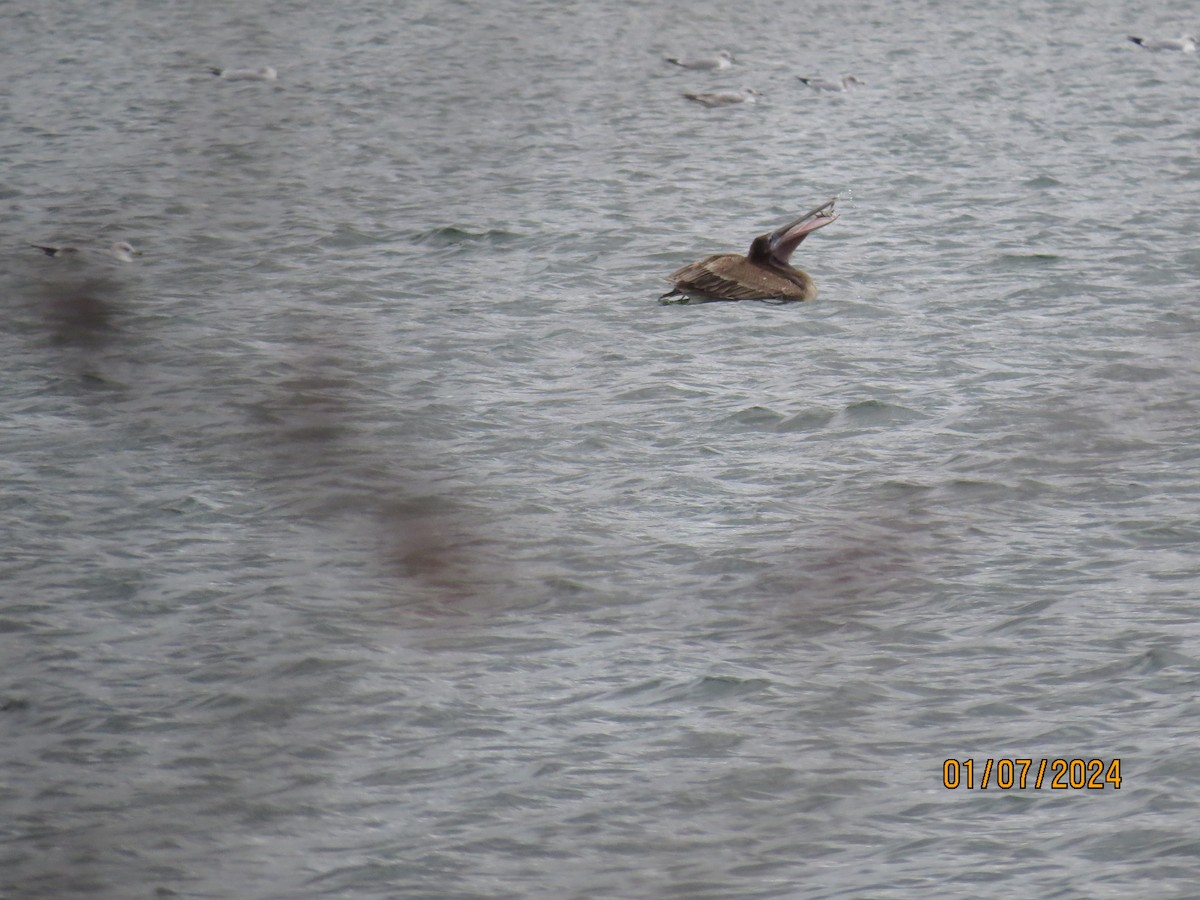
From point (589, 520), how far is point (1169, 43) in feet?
52.3

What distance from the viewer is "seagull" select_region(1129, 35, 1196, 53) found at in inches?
843

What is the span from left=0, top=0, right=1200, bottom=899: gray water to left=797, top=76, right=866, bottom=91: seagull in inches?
119

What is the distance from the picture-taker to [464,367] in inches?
411

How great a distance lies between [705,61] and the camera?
21281 millimetres

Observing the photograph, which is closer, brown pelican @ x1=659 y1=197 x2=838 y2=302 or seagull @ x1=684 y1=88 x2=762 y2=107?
brown pelican @ x1=659 y1=197 x2=838 y2=302

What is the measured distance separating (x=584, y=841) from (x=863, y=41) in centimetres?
1882

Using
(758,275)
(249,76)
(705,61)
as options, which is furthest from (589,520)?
(705,61)

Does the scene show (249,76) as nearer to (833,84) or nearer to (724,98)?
(724,98)

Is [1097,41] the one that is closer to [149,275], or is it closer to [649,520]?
[149,275]

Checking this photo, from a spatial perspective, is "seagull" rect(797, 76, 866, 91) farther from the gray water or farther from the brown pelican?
the brown pelican

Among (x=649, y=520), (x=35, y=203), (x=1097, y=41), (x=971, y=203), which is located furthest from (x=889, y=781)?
(x=1097, y=41)

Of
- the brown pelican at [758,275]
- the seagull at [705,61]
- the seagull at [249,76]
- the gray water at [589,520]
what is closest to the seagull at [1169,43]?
the seagull at [705,61]

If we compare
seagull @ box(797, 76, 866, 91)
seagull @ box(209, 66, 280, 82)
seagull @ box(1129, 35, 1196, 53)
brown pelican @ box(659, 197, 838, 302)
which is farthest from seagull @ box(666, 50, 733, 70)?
brown pelican @ box(659, 197, 838, 302)

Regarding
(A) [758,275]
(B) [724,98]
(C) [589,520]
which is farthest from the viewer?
(B) [724,98]
